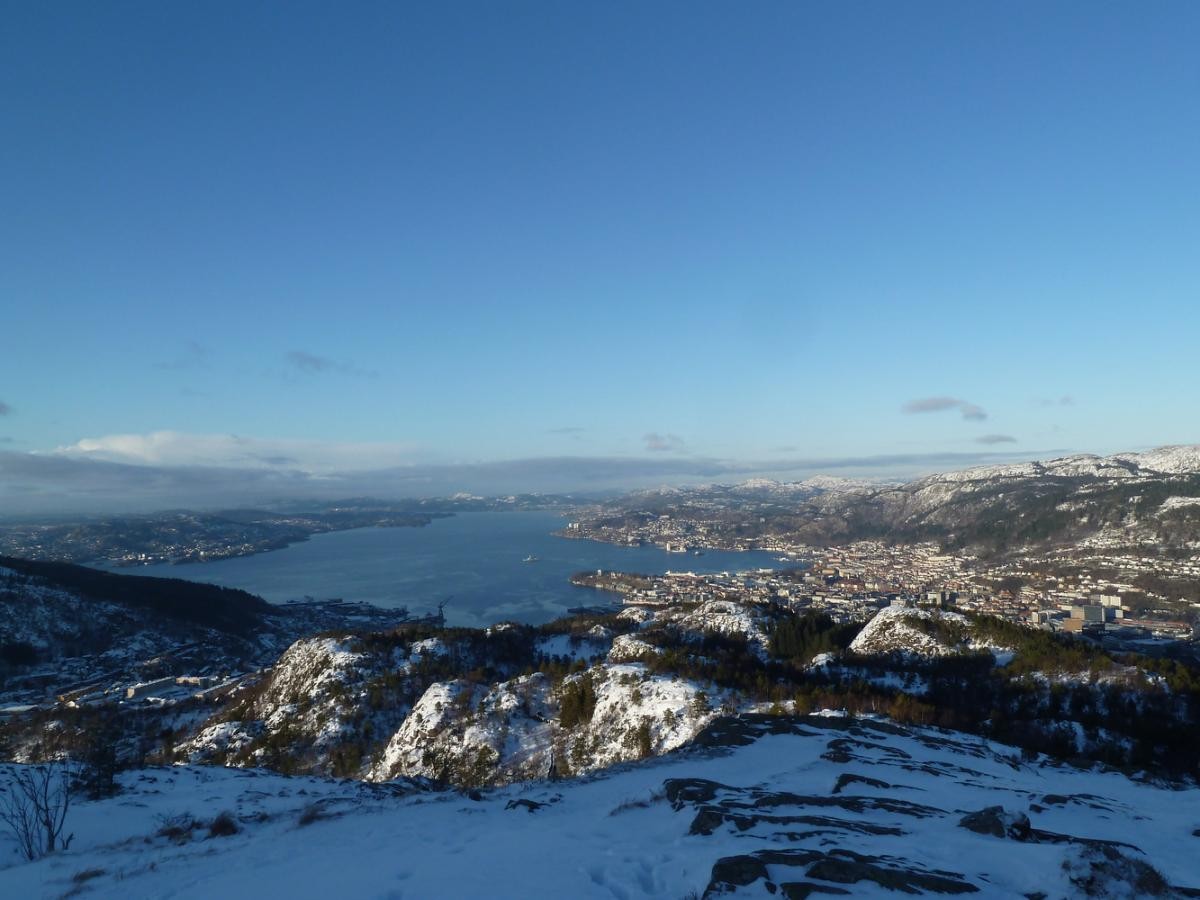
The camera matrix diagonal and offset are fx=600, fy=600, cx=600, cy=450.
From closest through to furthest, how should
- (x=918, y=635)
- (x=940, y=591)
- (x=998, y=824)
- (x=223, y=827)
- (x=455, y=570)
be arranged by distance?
(x=998, y=824) → (x=223, y=827) → (x=918, y=635) → (x=940, y=591) → (x=455, y=570)

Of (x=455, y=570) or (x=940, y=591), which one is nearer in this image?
(x=940, y=591)

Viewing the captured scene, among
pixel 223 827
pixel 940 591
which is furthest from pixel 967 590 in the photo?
pixel 223 827

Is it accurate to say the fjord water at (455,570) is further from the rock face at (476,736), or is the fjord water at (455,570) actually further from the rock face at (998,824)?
the rock face at (998,824)

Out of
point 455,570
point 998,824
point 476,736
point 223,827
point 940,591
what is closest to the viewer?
point 998,824

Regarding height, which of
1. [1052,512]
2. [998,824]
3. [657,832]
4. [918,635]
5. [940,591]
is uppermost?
[998,824]

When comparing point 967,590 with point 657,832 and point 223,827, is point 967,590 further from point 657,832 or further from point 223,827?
point 223,827

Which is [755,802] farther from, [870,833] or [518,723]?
[518,723]

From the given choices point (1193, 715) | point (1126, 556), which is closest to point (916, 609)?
point (1193, 715)

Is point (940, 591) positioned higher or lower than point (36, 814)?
lower
